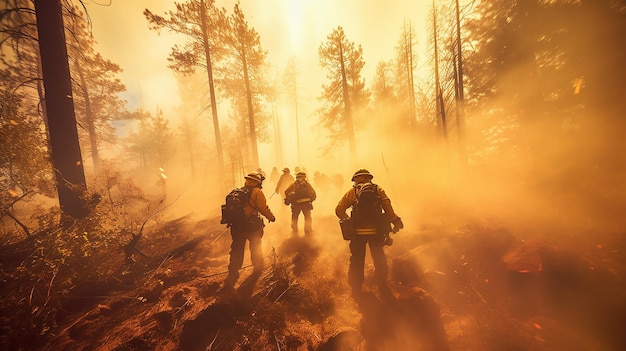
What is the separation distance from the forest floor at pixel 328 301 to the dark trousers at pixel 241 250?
0.27 metres

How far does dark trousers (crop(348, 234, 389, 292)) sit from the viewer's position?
4434 millimetres

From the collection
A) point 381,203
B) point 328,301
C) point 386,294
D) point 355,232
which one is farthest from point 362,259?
point 381,203

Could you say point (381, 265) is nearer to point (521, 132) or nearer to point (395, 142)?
point (521, 132)

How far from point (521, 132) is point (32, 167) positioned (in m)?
20.2

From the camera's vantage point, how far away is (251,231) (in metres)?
5.09

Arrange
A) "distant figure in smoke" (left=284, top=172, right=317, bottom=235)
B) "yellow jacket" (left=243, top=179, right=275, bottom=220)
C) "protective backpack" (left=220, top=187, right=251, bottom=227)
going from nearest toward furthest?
"protective backpack" (left=220, top=187, right=251, bottom=227), "yellow jacket" (left=243, top=179, right=275, bottom=220), "distant figure in smoke" (left=284, top=172, right=317, bottom=235)

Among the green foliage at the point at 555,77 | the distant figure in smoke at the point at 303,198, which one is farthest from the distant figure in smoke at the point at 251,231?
the green foliage at the point at 555,77

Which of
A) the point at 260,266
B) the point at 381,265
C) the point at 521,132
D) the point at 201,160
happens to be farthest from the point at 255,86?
the point at 201,160

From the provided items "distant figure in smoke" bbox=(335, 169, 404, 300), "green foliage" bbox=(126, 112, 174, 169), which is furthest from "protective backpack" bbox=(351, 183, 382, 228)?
"green foliage" bbox=(126, 112, 174, 169)

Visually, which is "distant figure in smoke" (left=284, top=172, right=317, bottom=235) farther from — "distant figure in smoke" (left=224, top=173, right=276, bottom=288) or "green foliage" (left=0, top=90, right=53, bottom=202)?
"green foliage" (left=0, top=90, right=53, bottom=202)

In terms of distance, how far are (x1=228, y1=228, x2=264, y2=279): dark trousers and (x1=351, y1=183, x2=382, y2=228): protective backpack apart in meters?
2.44

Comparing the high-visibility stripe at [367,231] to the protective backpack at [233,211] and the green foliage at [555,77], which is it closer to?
the protective backpack at [233,211]

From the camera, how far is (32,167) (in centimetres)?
591

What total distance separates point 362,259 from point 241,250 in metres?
2.73
